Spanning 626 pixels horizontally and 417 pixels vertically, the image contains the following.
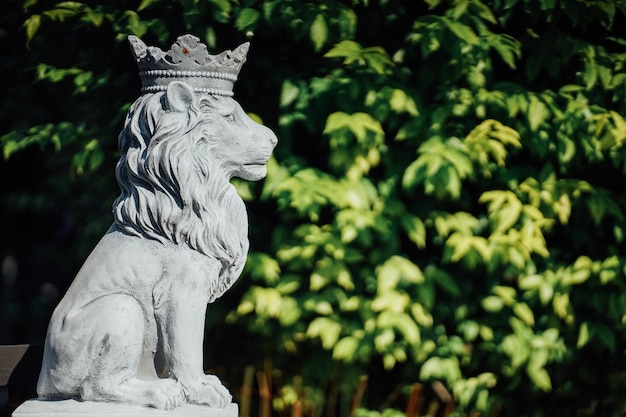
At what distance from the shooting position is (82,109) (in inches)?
167

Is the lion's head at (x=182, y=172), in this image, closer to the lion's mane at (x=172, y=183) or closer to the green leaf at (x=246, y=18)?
the lion's mane at (x=172, y=183)

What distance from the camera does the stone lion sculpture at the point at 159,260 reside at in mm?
2488

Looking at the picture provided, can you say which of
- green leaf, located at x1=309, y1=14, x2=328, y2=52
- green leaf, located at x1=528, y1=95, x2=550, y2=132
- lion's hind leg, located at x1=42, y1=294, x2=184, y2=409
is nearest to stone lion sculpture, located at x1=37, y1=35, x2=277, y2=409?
lion's hind leg, located at x1=42, y1=294, x2=184, y2=409

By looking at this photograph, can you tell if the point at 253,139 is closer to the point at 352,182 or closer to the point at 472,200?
the point at 352,182

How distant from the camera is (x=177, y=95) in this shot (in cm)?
254

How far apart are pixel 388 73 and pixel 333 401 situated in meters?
1.40

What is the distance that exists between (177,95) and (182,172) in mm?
208

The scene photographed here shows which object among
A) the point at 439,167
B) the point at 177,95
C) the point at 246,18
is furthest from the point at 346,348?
the point at 177,95

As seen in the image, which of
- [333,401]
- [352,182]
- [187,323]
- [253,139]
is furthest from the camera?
[333,401]

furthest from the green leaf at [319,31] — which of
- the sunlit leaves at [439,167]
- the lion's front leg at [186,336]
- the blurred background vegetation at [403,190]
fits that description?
the lion's front leg at [186,336]

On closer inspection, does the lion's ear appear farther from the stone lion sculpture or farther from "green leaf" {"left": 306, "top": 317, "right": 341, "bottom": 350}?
"green leaf" {"left": 306, "top": 317, "right": 341, "bottom": 350}

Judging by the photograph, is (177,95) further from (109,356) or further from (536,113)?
(536,113)

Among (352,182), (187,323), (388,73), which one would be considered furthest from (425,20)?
(187,323)

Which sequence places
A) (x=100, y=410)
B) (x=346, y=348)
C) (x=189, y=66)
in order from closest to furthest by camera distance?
(x=100, y=410), (x=189, y=66), (x=346, y=348)
